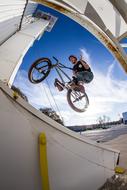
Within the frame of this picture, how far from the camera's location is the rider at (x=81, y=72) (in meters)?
5.74

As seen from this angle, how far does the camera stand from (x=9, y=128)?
126 cm

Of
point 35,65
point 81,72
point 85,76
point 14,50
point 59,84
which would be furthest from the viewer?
point 14,50

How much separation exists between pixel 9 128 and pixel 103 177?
107 centimetres

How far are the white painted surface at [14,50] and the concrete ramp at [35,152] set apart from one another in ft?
10.4

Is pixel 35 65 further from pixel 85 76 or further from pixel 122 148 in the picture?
pixel 122 148

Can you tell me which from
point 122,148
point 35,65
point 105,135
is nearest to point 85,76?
point 35,65

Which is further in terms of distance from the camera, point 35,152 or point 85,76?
point 85,76

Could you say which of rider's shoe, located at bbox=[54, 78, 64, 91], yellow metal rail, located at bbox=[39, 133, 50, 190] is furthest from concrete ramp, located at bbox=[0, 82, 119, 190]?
rider's shoe, located at bbox=[54, 78, 64, 91]

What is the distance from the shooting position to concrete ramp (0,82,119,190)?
1.25 m

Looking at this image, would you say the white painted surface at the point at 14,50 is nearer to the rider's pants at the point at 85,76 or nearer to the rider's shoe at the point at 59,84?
the rider's shoe at the point at 59,84

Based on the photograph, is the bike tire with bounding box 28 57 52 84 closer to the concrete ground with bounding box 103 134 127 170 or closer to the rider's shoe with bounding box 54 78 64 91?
the rider's shoe with bounding box 54 78 64 91

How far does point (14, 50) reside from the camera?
6445 millimetres

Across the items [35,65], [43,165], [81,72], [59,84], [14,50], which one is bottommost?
[43,165]

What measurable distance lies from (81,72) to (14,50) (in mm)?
2573
